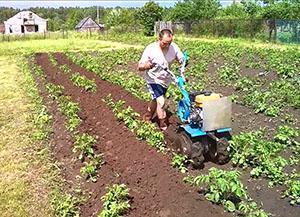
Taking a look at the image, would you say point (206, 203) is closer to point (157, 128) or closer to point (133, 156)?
point (133, 156)

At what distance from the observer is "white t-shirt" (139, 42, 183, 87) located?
645cm

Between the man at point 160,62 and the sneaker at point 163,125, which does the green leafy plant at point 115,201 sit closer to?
the sneaker at point 163,125

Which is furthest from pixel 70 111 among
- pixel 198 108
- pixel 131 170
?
pixel 198 108

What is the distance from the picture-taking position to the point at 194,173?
5566 mm

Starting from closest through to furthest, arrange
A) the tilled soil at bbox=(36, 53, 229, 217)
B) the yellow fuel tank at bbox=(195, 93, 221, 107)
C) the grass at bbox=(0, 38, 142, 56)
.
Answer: the tilled soil at bbox=(36, 53, 229, 217)
the yellow fuel tank at bbox=(195, 93, 221, 107)
the grass at bbox=(0, 38, 142, 56)

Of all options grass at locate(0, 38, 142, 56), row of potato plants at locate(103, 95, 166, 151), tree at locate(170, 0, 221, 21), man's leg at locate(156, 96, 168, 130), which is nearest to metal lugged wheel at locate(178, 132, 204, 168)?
row of potato plants at locate(103, 95, 166, 151)

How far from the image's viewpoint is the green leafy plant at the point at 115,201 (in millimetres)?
4578

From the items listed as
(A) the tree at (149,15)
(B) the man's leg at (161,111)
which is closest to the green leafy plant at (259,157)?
(B) the man's leg at (161,111)

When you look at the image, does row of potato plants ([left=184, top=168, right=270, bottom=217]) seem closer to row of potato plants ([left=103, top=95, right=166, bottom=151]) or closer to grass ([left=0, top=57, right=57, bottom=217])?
row of potato plants ([left=103, top=95, right=166, bottom=151])

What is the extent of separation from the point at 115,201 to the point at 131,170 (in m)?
0.95

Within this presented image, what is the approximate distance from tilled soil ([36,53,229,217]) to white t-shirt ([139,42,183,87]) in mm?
970

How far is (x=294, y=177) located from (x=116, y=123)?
10.8ft

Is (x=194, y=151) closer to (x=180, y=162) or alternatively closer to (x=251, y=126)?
(x=180, y=162)

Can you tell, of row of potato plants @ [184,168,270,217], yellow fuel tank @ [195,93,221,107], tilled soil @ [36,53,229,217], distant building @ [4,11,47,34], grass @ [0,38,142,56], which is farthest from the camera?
distant building @ [4,11,47,34]
